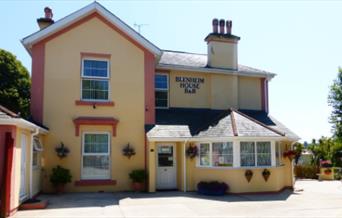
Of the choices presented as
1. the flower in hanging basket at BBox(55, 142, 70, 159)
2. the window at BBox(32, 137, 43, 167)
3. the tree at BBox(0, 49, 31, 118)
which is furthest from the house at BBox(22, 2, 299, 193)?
the tree at BBox(0, 49, 31, 118)

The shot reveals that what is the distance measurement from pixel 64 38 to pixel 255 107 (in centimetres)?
1130

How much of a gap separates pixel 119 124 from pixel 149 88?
2.28m

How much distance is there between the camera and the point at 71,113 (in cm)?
1584

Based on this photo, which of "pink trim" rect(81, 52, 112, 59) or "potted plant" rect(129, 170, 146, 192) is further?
"pink trim" rect(81, 52, 112, 59)

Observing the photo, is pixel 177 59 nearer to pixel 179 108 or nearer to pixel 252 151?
pixel 179 108

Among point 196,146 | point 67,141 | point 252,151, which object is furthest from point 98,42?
point 252,151

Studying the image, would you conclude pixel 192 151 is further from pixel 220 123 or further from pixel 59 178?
pixel 59 178

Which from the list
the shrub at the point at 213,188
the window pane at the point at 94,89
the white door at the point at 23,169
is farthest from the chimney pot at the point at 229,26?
the white door at the point at 23,169

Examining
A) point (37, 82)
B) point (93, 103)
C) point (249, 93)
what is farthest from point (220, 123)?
point (37, 82)

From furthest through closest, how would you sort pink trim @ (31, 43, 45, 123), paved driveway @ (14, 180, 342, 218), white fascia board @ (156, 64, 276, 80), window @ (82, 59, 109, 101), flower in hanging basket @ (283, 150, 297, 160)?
white fascia board @ (156, 64, 276, 80) → flower in hanging basket @ (283, 150, 297, 160) → window @ (82, 59, 109, 101) → pink trim @ (31, 43, 45, 123) → paved driveway @ (14, 180, 342, 218)

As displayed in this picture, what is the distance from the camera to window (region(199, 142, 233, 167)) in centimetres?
1547

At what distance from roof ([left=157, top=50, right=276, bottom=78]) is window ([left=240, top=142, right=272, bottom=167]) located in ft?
17.8

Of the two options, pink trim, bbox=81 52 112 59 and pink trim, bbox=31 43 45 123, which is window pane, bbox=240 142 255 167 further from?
pink trim, bbox=31 43 45 123

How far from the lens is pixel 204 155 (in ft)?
52.9
